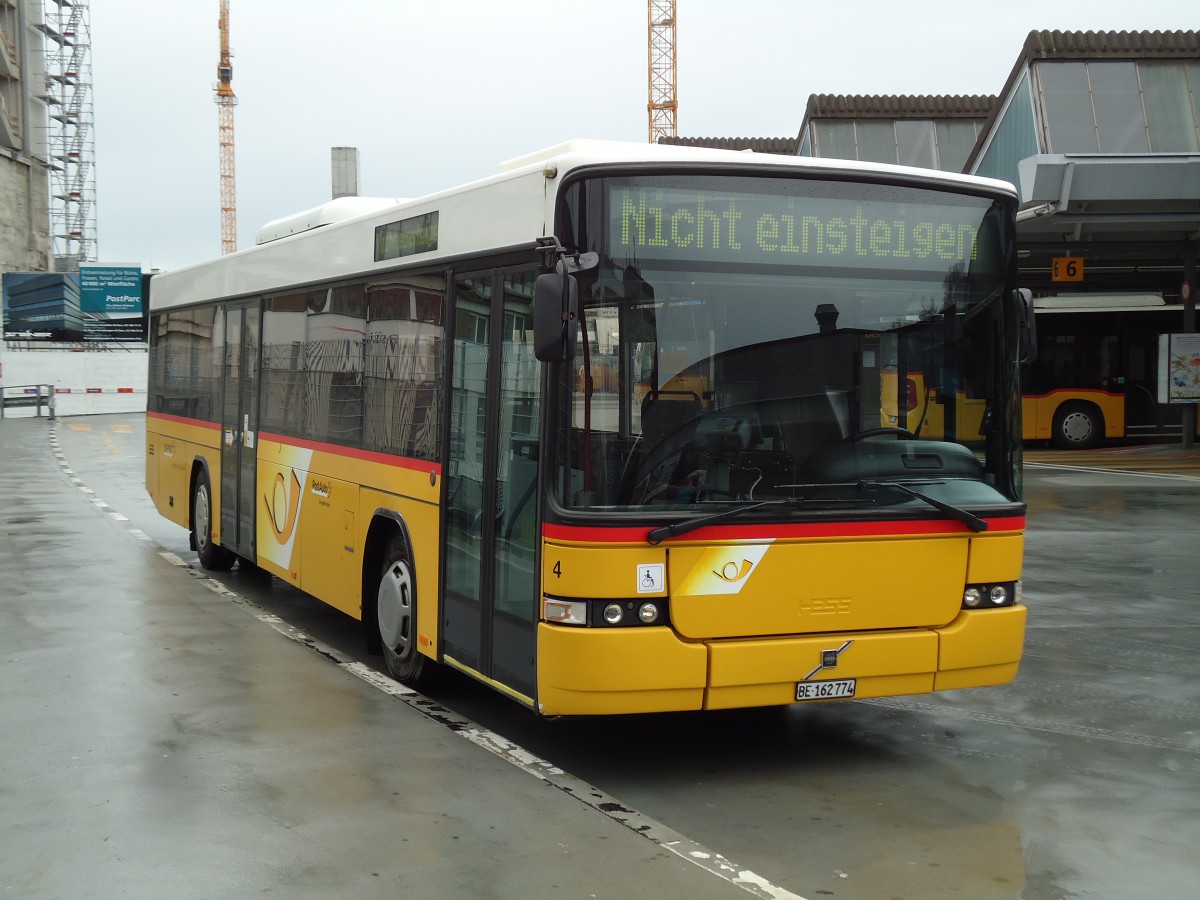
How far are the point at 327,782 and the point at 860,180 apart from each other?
3.63 metres

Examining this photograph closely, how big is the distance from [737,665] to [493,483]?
1536 mm

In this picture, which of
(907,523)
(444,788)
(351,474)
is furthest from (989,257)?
(351,474)

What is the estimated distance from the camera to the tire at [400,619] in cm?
822

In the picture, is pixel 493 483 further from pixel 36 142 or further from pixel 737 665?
pixel 36 142

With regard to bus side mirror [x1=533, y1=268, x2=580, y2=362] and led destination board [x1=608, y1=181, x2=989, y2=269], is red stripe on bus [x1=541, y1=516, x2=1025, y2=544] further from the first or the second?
led destination board [x1=608, y1=181, x2=989, y2=269]

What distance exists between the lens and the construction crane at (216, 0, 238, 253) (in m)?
120

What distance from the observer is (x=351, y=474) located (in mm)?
9250

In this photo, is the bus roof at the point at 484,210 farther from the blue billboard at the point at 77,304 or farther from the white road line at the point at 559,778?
the blue billboard at the point at 77,304

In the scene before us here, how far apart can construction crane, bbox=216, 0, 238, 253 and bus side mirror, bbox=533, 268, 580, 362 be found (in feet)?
383

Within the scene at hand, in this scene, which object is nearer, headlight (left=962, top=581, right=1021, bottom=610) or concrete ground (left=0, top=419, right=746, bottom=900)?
concrete ground (left=0, top=419, right=746, bottom=900)

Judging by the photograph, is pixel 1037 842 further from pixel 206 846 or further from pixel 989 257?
pixel 206 846

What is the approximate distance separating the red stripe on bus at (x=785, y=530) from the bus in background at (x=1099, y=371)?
2641 centimetres

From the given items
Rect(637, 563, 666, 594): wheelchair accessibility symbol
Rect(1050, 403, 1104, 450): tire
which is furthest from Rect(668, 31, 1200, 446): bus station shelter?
Rect(637, 563, 666, 594): wheelchair accessibility symbol

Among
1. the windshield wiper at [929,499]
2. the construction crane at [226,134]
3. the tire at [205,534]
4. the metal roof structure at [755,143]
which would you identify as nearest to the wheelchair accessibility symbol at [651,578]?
the windshield wiper at [929,499]
